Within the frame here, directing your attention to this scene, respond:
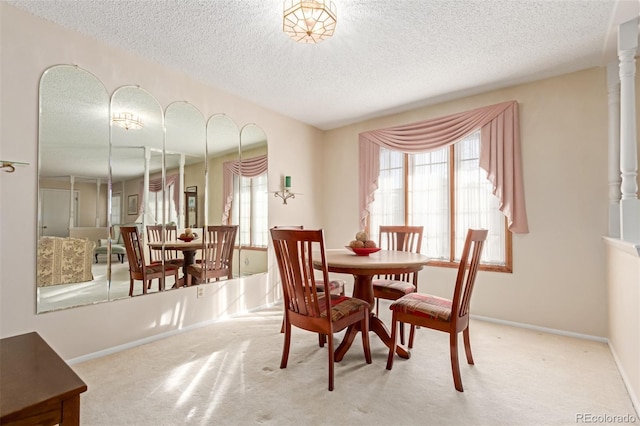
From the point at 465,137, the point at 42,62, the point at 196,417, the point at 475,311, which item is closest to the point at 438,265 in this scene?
the point at 475,311

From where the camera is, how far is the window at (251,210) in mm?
3648

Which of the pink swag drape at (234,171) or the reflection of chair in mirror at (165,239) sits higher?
the pink swag drape at (234,171)

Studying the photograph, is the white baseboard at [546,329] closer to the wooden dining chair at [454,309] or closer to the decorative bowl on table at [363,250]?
the wooden dining chair at [454,309]

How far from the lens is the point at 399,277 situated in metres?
3.39

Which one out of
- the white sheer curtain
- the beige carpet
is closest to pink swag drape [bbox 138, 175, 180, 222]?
the beige carpet

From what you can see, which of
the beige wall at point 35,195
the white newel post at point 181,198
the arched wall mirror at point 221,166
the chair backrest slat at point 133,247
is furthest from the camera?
the arched wall mirror at point 221,166

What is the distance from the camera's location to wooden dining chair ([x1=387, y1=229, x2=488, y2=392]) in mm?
1965

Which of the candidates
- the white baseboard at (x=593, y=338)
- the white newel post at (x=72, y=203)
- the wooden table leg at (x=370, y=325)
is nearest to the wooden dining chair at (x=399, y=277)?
the wooden table leg at (x=370, y=325)

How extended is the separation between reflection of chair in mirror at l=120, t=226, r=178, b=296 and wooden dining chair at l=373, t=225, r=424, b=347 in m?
2.01

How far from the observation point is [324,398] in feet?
6.07

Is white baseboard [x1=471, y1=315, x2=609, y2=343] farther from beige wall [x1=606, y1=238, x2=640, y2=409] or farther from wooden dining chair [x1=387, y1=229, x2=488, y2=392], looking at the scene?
wooden dining chair [x1=387, y1=229, x2=488, y2=392]

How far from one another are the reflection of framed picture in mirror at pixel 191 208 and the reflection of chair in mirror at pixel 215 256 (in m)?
0.16

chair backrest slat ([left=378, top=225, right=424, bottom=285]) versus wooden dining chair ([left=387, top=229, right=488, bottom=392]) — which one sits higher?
chair backrest slat ([left=378, top=225, right=424, bottom=285])

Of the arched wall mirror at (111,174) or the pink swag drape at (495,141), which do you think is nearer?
the arched wall mirror at (111,174)
